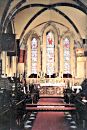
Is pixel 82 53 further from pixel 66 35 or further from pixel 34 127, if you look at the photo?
pixel 34 127

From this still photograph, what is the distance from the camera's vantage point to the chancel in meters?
22.8

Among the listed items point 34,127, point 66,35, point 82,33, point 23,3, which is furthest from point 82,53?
point 34,127

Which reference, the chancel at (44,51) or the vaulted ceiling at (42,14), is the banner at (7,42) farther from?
the vaulted ceiling at (42,14)

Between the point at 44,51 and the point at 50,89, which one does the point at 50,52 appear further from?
the point at 50,89

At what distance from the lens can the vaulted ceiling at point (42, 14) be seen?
2469cm

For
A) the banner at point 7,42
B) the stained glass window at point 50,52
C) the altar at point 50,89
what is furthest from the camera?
the stained glass window at point 50,52

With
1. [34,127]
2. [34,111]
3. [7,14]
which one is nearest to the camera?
[34,127]

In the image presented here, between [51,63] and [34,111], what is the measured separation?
696 inches

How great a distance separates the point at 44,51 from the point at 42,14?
5.98m

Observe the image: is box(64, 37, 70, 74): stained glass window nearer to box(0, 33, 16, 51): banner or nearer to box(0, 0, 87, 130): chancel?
box(0, 0, 87, 130): chancel

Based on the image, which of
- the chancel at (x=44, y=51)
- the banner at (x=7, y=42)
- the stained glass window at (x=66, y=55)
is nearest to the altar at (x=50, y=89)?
the chancel at (x=44, y=51)

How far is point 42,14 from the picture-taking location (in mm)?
31312

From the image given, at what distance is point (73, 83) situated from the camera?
33281 millimetres

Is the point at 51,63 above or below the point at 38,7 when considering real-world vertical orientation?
below
